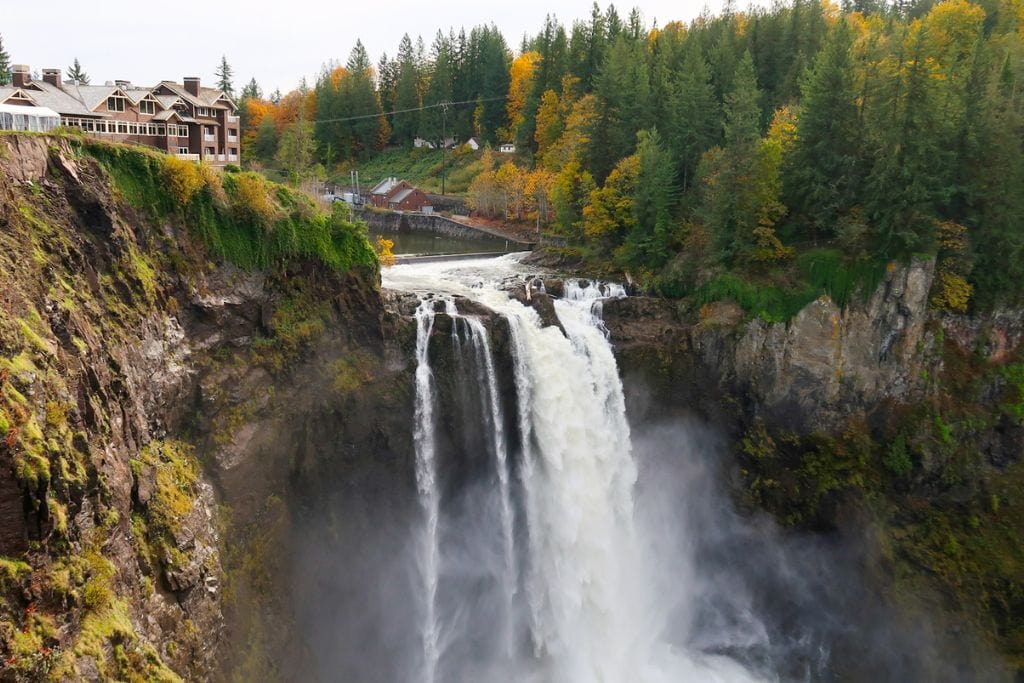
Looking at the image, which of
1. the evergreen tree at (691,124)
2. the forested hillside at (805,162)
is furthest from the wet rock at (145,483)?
the evergreen tree at (691,124)

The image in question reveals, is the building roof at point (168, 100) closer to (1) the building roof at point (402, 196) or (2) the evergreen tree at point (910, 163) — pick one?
(2) the evergreen tree at point (910, 163)

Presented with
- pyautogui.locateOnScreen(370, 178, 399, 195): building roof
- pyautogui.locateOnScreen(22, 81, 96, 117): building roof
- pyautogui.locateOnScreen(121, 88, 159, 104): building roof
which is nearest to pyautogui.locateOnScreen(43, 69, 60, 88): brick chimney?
pyautogui.locateOnScreen(22, 81, 96, 117): building roof

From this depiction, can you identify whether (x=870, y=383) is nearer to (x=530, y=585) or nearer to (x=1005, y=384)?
(x=1005, y=384)

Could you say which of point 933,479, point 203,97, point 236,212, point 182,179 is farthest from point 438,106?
point 933,479

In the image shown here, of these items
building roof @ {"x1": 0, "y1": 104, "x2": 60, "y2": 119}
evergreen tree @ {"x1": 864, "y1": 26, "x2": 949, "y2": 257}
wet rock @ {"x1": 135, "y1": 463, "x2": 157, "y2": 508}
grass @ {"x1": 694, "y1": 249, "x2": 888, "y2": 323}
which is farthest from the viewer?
grass @ {"x1": 694, "y1": 249, "x2": 888, "y2": 323}

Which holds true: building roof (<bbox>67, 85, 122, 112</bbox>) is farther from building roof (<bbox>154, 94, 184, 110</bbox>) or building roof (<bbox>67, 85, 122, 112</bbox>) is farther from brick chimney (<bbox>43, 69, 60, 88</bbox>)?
building roof (<bbox>154, 94, 184, 110</bbox>)

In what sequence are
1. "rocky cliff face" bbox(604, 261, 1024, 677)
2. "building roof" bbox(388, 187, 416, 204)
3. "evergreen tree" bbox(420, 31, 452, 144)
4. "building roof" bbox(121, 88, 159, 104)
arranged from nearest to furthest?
"rocky cliff face" bbox(604, 261, 1024, 677) → "building roof" bbox(121, 88, 159, 104) → "building roof" bbox(388, 187, 416, 204) → "evergreen tree" bbox(420, 31, 452, 144)
